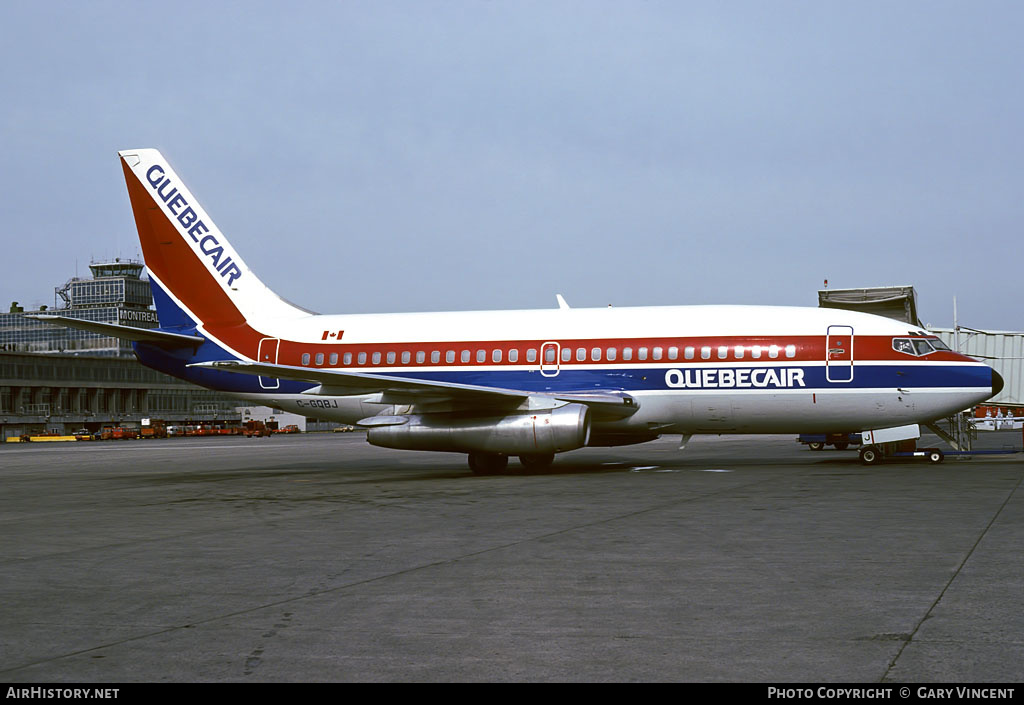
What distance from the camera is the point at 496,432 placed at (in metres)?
23.0

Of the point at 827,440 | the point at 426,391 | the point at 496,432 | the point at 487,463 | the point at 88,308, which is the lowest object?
the point at 487,463

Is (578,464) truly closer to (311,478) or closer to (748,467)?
(748,467)

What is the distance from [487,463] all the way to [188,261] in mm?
10946

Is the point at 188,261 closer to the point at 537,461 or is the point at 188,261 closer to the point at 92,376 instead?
the point at 537,461

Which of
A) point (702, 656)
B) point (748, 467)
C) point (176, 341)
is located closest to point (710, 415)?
point (748, 467)

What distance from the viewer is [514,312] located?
86.4 ft

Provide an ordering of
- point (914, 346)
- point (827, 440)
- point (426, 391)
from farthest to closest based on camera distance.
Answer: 1. point (827, 440)
2. point (914, 346)
3. point (426, 391)

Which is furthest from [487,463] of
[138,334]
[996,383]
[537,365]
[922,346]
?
[996,383]

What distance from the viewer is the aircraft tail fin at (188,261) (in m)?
28.0

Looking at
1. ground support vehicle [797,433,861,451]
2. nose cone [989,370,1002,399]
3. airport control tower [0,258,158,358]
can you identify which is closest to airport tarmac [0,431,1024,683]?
nose cone [989,370,1002,399]

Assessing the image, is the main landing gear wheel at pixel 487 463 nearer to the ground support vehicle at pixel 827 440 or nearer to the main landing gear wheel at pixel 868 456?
the main landing gear wheel at pixel 868 456

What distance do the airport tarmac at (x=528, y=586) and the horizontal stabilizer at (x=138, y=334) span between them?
205 inches

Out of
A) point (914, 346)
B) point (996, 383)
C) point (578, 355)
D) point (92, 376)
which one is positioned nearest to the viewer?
point (996, 383)

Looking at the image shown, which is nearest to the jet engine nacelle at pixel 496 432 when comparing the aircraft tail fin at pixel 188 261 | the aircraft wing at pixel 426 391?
the aircraft wing at pixel 426 391
